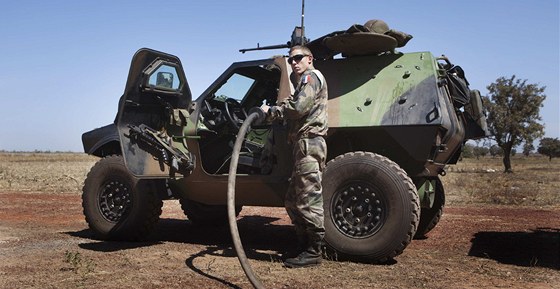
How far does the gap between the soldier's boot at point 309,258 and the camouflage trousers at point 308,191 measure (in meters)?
0.02

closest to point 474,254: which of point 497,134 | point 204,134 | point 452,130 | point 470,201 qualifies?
point 452,130

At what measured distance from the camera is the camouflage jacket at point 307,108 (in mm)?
4605

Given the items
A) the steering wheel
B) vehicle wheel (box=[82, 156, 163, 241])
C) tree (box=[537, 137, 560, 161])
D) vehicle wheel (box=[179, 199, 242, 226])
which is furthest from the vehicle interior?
tree (box=[537, 137, 560, 161])

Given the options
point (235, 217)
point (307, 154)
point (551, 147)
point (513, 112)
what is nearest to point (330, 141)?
point (307, 154)

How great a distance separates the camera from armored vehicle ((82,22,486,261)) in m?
4.81

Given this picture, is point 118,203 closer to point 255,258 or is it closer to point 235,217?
point 255,258

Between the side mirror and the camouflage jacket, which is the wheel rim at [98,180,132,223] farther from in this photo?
the camouflage jacket

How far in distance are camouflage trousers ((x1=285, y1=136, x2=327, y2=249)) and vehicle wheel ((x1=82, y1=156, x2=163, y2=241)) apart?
78.6 inches

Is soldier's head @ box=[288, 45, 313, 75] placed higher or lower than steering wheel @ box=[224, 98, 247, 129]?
higher

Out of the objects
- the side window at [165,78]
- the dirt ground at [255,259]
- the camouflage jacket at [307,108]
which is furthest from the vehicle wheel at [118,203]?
the camouflage jacket at [307,108]

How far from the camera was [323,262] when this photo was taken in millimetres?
4793

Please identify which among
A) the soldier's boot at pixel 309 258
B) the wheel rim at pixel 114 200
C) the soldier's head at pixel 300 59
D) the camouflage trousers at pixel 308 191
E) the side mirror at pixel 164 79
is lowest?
the soldier's boot at pixel 309 258

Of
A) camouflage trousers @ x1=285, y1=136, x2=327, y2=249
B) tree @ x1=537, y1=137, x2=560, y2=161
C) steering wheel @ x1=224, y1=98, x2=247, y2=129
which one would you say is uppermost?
steering wheel @ x1=224, y1=98, x2=247, y2=129

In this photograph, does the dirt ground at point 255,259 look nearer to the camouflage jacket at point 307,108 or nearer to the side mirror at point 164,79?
the camouflage jacket at point 307,108
